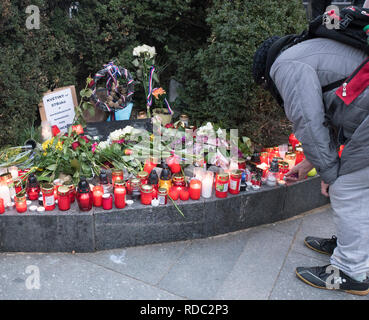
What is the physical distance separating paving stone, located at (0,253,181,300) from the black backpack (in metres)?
1.62

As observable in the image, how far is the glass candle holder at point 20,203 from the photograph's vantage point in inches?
105

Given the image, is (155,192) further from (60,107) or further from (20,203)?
(60,107)

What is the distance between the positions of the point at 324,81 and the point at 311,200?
1.54 m

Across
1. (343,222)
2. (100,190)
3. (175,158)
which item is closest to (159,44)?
(175,158)

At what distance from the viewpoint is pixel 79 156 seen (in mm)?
3234

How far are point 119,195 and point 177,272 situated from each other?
670 mm

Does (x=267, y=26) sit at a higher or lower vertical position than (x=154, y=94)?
higher

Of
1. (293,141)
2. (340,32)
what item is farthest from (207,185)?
(340,32)

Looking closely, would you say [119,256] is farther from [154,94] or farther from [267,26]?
[267,26]

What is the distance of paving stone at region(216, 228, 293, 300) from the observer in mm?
2586

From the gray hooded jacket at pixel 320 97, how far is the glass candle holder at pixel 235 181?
0.76 m

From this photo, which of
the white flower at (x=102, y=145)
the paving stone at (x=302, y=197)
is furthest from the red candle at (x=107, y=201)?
the paving stone at (x=302, y=197)

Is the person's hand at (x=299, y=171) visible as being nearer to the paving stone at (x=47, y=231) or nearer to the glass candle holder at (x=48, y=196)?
the paving stone at (x=47, y=231)

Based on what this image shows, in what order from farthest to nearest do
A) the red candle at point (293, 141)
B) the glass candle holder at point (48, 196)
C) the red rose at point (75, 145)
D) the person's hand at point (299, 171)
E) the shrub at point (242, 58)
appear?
the red candle at point (293, 141) < the shrub at point (242, 58) < the red rose at point (75, 145) < the person's hand at point (299, 171) < the glass candle holder at point (48, 196)
